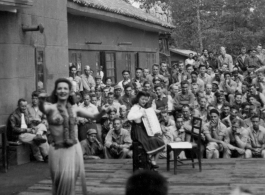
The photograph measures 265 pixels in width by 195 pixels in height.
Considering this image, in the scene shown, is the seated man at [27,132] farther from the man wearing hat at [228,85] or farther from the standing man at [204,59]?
the standing man at [204,59]

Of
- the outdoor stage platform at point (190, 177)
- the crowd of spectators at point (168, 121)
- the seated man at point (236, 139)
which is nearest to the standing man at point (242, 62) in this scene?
the crowd of spectators at point (168, 121)

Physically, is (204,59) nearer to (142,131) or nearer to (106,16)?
(106,16)

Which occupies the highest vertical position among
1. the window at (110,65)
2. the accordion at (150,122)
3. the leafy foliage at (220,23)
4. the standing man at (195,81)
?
the leafy foliage at (220,23)

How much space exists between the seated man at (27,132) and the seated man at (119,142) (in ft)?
4.25

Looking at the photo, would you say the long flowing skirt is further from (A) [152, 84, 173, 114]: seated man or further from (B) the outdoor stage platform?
(A) [152, 84, 173, 114]: seated man

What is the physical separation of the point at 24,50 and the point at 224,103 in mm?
4540

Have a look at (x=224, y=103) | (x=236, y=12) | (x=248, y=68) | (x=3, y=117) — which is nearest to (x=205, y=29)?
(x=236, y=12)

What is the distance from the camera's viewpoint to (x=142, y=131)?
1031 centimetres

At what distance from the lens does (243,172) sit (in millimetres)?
10297

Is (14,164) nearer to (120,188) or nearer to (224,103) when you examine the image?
(120,188)

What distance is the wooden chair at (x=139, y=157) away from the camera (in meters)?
10.3

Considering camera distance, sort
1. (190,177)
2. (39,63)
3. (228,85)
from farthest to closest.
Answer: (228,85) < (39,63) < (190,177)

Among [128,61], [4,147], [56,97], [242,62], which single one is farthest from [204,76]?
[56,97]

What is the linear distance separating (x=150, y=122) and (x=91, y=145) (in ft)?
8.12
